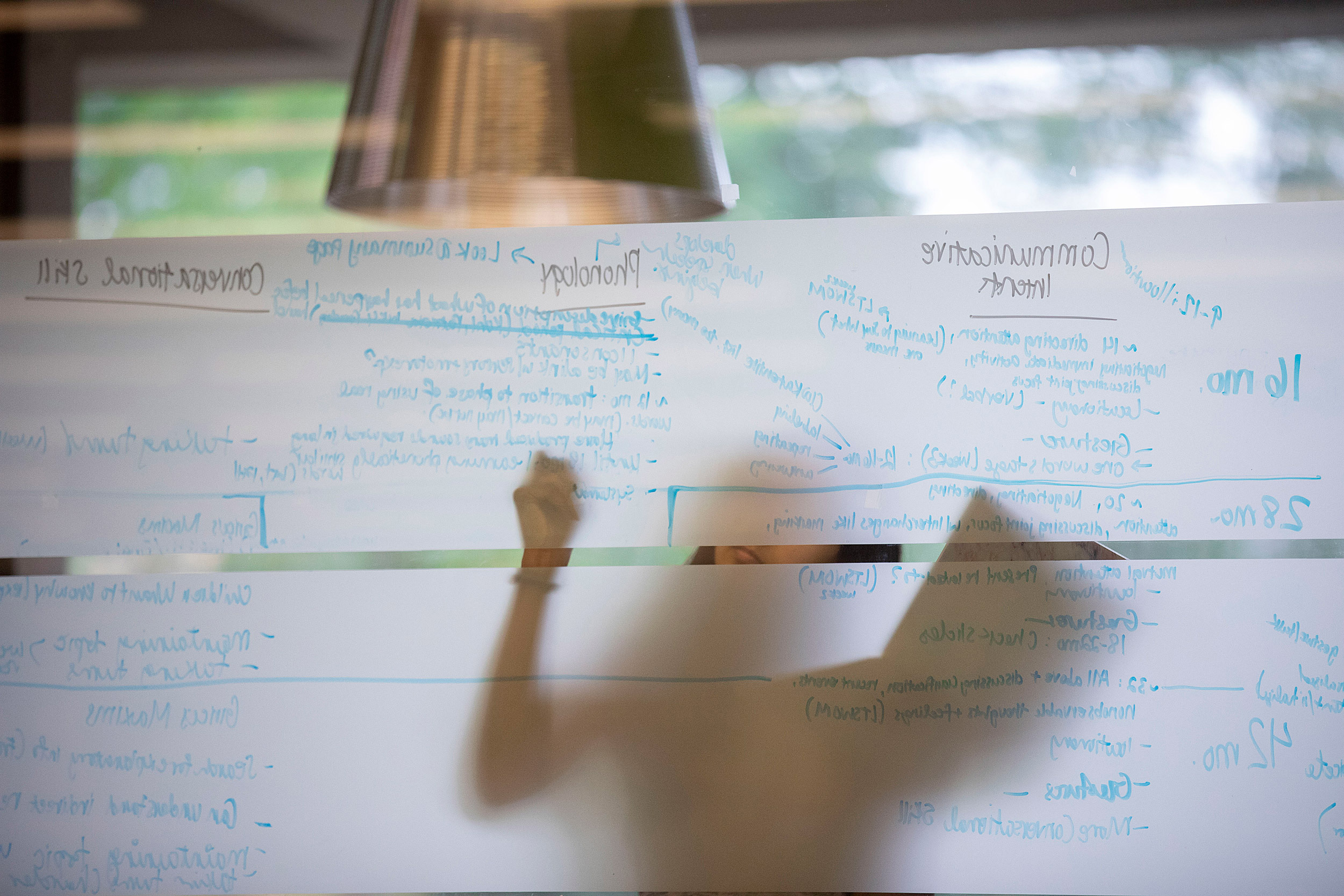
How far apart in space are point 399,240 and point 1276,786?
2.04 m

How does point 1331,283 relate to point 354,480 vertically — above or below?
above

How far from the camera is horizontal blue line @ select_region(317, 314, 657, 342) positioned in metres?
1.81

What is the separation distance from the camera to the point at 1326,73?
193 cm

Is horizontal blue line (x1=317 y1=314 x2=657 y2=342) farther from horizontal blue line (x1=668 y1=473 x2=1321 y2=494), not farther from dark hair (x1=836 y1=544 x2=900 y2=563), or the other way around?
dark hair (x1=836 y1=544 x2=900 y2=563)

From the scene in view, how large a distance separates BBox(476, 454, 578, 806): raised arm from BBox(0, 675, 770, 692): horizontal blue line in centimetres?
3

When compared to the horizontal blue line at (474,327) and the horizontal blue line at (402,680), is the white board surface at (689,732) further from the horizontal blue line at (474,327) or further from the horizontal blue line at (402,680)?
the horizontal blue line at (474,327)

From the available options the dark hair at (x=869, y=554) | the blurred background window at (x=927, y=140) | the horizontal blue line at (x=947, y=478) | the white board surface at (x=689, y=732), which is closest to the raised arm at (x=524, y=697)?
the white board surface at (x=689, y=732)

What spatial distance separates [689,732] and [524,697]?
34 cm

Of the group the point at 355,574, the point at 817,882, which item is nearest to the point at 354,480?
the point at 355,574

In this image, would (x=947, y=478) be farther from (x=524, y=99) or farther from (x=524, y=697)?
(x=524, y=99)

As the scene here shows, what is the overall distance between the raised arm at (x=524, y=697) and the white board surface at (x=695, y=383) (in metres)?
0.08

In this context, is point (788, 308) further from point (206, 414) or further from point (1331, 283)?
point (206, 414)

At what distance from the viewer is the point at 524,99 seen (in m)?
1.17

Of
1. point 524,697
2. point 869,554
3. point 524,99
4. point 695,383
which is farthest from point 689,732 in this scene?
point 524,99
